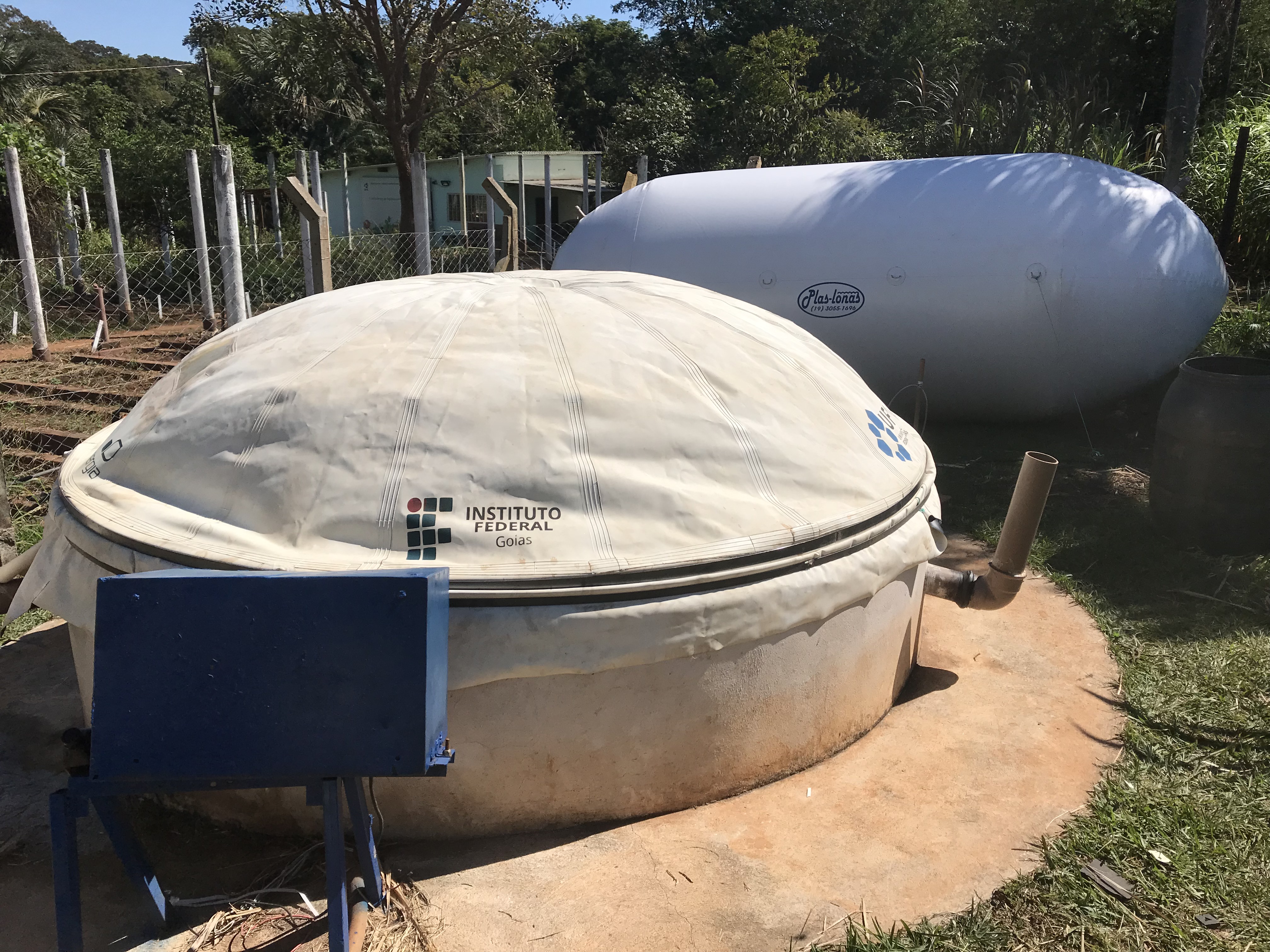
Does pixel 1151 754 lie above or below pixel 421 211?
below

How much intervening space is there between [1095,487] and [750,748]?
5398mm

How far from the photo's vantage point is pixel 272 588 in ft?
8.89

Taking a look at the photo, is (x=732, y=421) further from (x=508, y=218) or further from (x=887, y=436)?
(x=508, y=218)

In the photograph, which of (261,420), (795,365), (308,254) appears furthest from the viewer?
(308,254)

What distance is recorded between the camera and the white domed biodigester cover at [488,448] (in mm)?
3598

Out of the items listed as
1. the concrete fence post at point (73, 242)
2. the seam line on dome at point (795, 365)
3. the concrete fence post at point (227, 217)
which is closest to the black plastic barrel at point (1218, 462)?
the seam line on dome at point (795, 365)

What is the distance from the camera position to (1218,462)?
21.5 feet

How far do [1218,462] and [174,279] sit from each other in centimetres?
1387

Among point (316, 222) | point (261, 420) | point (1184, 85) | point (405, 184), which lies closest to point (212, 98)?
point (405, 184)

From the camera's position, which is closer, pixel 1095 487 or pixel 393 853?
pixel 393 853

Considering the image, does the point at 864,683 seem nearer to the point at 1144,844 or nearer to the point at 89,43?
the point at 1144,844

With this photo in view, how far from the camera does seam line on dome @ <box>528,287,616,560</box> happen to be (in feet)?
11.9

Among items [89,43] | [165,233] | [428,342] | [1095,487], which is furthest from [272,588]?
[89,43]

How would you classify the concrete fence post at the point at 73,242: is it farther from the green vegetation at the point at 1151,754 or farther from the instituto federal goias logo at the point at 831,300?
the green vegetation at the point at 1151,754
